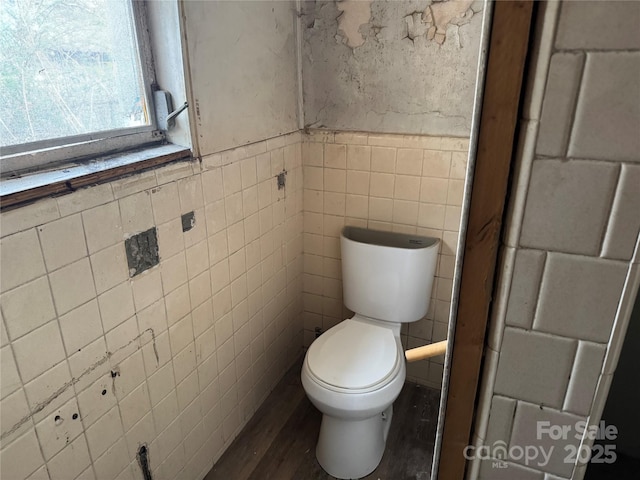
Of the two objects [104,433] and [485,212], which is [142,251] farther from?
[485,212]

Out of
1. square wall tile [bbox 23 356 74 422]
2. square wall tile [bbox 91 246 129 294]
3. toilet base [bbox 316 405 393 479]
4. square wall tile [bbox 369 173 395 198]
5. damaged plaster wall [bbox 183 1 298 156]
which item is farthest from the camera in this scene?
square wall tile [bbox 369 173 395 198]

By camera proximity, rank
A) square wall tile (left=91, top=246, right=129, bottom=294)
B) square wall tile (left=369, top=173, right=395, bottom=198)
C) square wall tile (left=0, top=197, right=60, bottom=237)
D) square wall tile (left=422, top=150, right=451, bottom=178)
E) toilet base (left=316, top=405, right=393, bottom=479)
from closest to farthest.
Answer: square wall tile (left=0, top=197, right=60, bottom=237)
square wall tile (left=91, top=246, right=129, bottom=294)
toilet base (left=316, top=405, right=393, bottom=479)
square wall tile (left=422, top=150, right=451, bottom=178)
square wall tile (left=369, top=173, right=395, bottom=198)

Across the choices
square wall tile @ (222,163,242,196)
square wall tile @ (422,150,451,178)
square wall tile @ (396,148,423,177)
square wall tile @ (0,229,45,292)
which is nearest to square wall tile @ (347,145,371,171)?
square wall tile @ (396,148,423,177)

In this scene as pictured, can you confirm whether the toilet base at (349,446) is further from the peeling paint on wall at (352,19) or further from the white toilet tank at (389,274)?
the peeling paint on wall at (352,19)

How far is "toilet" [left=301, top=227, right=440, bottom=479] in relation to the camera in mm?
1557

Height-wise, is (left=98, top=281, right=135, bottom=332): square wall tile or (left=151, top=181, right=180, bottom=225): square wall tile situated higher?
(left=151, top=181, right=180, bottom=225): square wall tile

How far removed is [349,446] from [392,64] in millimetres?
1516

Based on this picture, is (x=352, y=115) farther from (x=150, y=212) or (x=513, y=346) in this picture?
(x=513, y=346)

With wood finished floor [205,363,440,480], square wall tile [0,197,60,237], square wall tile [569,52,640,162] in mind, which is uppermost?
square wall tile [569,52,640,162]

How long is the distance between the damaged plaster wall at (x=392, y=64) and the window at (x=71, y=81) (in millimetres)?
796

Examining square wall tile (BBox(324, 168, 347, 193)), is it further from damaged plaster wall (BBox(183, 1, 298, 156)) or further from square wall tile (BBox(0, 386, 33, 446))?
square wall tile (BBox(0, 386, 33, 446))

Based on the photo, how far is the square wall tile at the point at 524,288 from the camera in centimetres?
49

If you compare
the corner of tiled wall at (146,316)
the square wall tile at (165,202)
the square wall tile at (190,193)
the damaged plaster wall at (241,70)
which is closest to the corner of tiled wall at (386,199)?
the corner of tiled wall at (146,316)

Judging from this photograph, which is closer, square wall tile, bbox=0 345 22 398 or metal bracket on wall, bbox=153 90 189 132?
square wall tile, bbox=0 345 22 398
